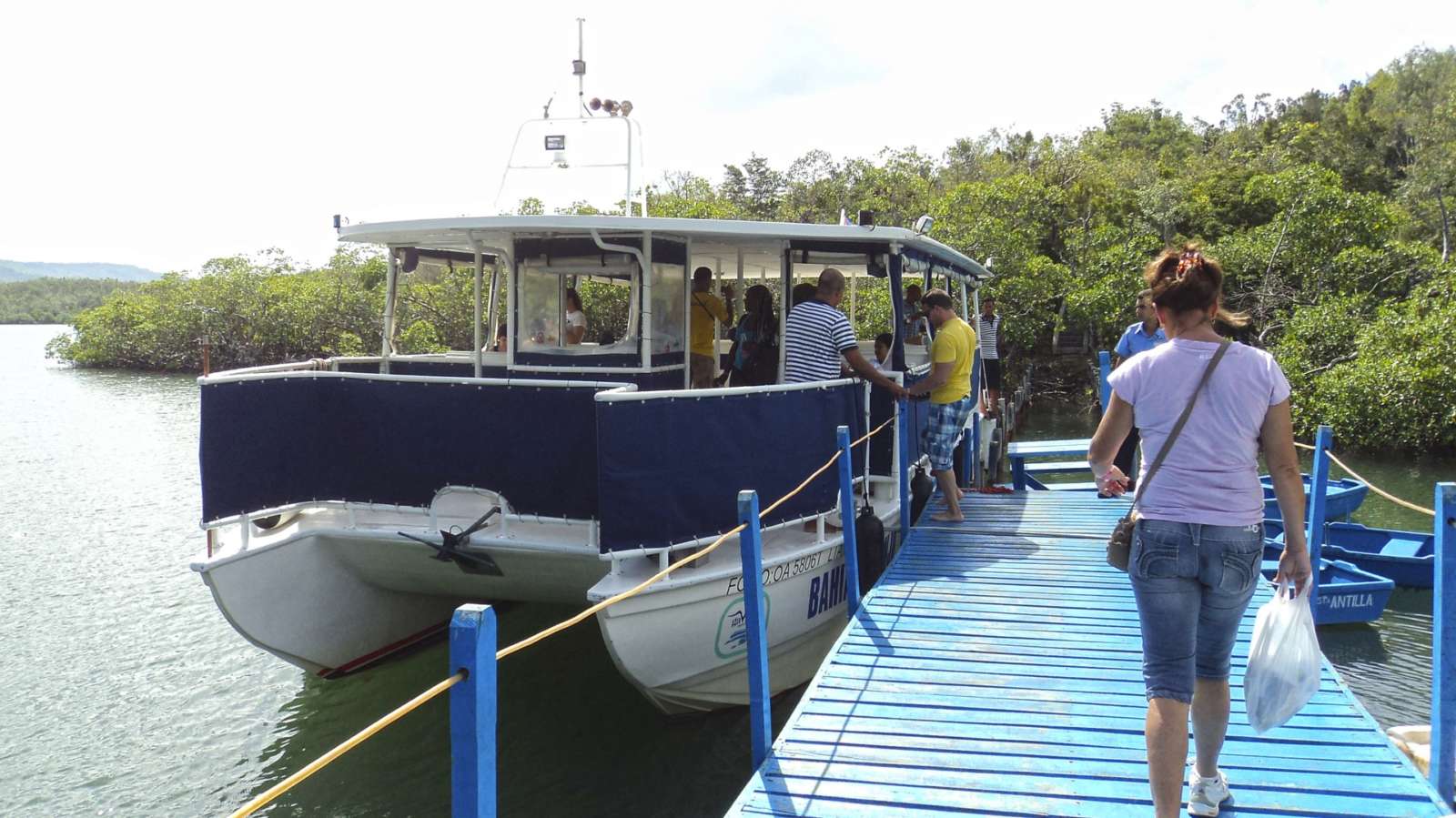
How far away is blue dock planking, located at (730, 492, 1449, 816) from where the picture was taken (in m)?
3.94

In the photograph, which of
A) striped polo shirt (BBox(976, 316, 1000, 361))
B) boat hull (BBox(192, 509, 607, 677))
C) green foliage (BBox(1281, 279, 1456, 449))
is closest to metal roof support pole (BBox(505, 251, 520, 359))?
boat hull (BBox(192, 509, 607, 677))

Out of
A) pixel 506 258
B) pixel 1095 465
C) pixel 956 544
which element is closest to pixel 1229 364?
pixel 1095 465

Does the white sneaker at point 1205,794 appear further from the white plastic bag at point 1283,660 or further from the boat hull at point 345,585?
the boat hull at point 345,585

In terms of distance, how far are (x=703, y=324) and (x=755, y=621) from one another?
183 inches

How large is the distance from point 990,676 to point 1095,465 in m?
2.19

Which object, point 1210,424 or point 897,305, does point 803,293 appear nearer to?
point 897,305

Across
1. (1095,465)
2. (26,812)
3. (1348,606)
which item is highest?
(1095,465)

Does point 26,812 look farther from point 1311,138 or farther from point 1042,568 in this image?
point 1311,138

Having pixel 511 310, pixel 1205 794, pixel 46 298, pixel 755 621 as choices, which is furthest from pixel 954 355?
pixel 46 298

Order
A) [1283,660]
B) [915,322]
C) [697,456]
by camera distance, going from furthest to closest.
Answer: [915,322] → [697,456] → [1283,660]

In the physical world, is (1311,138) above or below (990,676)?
above

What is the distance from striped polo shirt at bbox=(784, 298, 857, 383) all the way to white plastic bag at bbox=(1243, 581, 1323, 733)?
14.2ft

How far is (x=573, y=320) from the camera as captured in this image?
8531mm

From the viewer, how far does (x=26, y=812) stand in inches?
271
